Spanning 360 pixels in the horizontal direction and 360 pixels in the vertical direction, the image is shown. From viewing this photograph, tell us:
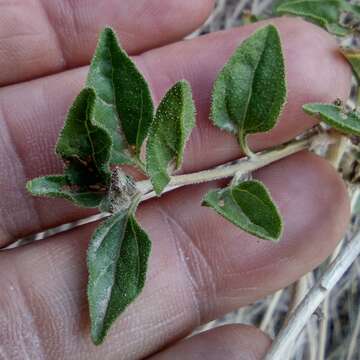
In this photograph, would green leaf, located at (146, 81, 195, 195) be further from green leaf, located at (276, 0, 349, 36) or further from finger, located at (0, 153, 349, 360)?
green leaf, located at (276, 0, 349, 36)

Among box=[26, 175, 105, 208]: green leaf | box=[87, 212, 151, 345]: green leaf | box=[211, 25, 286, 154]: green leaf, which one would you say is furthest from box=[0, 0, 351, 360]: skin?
box=[26, 175, 105, 208]: green leaf

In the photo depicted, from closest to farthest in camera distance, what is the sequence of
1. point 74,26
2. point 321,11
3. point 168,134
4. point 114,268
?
point 168,134
point 114,268
point 321,11
point 74,26

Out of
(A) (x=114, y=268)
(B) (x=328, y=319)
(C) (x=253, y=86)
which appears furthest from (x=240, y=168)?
(B) (x=328, y=319)

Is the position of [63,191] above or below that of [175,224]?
above

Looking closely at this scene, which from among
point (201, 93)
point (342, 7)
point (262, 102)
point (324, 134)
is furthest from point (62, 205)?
point (342, 7)

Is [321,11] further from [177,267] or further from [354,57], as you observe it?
[177,267]

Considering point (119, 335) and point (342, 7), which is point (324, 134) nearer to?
point (342, 7)
